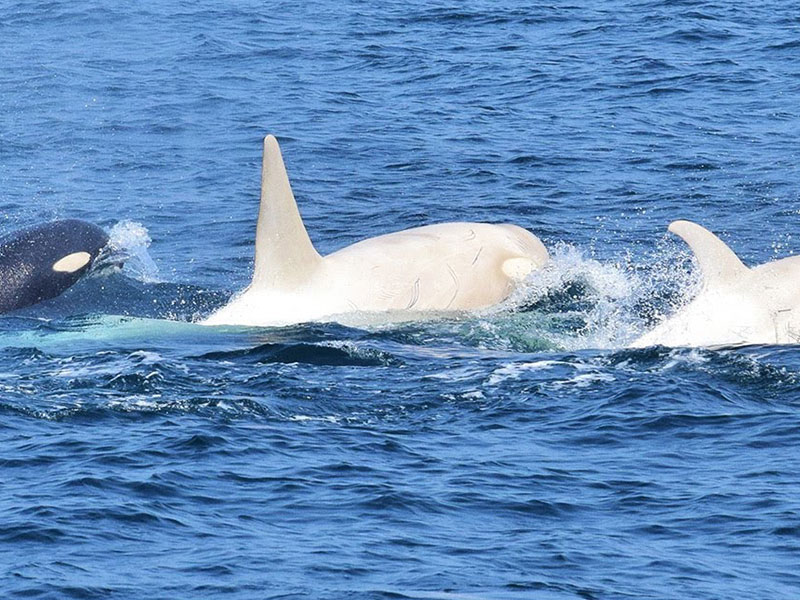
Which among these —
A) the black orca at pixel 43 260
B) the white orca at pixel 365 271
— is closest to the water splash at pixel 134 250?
the black orca at pixel 43 260

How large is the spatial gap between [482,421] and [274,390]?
79.1 inches

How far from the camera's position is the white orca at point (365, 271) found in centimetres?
1708

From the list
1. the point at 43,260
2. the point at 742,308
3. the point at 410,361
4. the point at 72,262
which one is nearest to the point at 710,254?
the point at 742,308

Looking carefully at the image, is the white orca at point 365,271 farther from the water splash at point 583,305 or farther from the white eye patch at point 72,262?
the white eye patch at point 72,262

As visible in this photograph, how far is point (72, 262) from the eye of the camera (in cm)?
1856

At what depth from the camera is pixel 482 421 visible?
13.9 metres

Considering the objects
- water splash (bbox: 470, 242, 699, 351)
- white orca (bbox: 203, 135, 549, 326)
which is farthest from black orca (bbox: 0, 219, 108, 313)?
water splash (bbox: 470, 242, 699, 351)

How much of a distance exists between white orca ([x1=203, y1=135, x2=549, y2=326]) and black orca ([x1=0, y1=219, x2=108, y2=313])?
188 cm

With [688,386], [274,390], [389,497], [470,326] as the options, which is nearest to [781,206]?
[470,326]

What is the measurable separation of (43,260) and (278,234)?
3.05 meters

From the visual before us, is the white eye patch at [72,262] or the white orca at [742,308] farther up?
the white eye patch at [72,262]

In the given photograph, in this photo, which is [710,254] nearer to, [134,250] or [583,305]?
[583,305]

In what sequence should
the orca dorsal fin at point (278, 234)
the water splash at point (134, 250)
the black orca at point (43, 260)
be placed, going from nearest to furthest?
the orca dorsal fin at point (278, 234), the black orca at point (43, 260), the water splash at point (134, 250)

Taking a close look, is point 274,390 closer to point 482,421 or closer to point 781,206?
point 482,421
